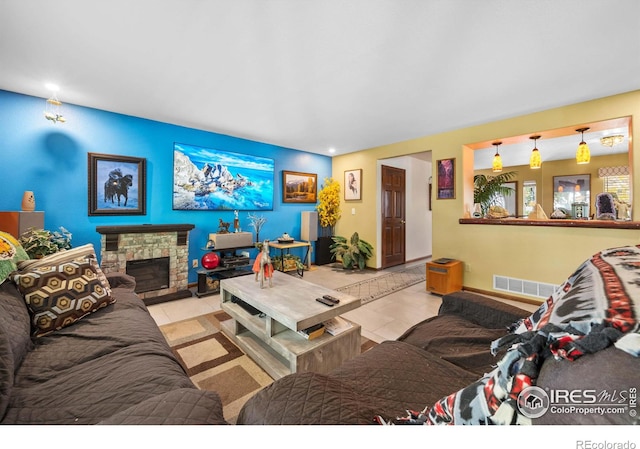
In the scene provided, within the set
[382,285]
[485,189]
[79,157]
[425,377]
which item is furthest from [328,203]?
[425,377]

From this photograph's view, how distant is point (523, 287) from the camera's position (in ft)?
11.0

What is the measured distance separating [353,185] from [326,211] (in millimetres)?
812

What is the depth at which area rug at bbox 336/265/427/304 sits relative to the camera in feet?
12.0

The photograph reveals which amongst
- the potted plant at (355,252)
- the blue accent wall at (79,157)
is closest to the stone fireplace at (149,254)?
the blue accent wall at (79,157)

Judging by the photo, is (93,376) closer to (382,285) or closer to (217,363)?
(217,363)

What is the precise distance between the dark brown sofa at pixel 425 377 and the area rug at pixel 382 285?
1.78 metres

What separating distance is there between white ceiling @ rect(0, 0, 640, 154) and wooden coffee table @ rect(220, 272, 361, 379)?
1.95 meters

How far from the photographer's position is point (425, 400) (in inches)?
38.6

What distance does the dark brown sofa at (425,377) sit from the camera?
408 millimetres

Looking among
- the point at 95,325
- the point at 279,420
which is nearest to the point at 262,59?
the point at 95,325

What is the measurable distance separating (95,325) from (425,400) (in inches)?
72.7

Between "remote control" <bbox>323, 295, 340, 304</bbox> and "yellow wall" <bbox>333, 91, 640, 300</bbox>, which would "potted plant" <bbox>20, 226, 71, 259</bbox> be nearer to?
"remote control" <bbox>323, 295, 340, 304</bbox>

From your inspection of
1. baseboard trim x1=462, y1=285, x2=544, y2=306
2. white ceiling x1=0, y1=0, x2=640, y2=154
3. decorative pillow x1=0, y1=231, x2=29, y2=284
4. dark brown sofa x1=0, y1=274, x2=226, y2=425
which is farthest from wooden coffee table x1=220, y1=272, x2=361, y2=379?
baseboard trim x1=462, y1=285, x2=544, y2=306

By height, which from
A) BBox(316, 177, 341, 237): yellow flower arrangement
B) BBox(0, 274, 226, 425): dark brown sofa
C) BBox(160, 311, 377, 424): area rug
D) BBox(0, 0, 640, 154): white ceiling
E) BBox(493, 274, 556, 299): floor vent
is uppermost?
BBox(0, 0, 640, 154): white ceiling
